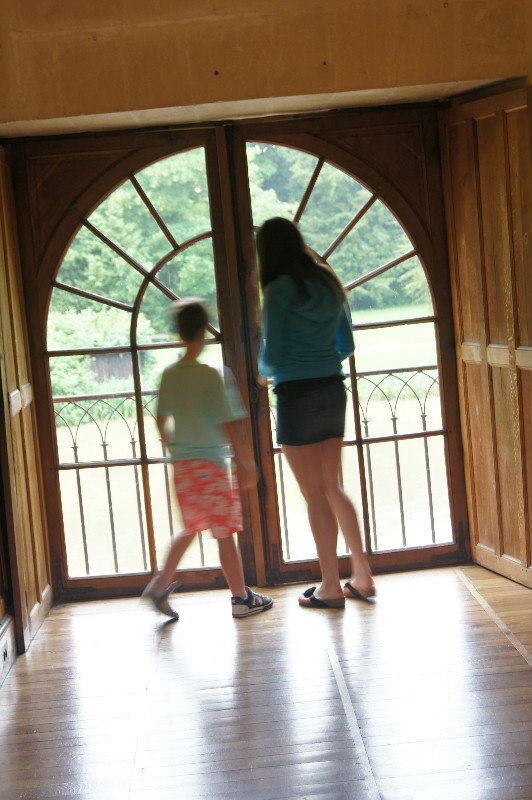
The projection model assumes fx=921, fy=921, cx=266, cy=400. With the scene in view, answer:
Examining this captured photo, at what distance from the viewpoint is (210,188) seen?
4.06 meters

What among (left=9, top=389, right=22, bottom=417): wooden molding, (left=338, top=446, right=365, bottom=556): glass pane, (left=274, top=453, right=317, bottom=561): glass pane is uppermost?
(left=9, top=389, right=22, bottom=417): wooden molding

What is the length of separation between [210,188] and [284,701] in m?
2.19

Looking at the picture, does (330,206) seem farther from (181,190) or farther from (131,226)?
(131,226)

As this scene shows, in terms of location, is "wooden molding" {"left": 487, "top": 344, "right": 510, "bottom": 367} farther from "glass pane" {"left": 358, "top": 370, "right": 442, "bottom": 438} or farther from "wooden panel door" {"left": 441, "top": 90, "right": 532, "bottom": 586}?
"glass pane" {"left": 358, "top": 370, "right": 442, "bottom": 438}

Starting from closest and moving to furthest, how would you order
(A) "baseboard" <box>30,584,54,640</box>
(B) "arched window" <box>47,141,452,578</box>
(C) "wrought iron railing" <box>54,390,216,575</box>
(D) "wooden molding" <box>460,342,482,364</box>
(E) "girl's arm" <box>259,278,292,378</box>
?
(E) "girl's arm" <box>259,278,292,378</box>
(A) "baseboard" <box>30,584,54,640</box>
(D) "wooden molding" <box>460,342,482,364</box>
(B) "arched window" <box>47,141,452,578</box>
(C) "wrought iron railing" <box>54,390,216,575</box>

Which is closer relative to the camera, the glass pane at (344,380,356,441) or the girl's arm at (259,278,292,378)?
the girl's arm at (259,278,292,378)

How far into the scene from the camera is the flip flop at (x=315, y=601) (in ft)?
12.7

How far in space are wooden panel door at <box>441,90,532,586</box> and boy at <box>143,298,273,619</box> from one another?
3.58ft

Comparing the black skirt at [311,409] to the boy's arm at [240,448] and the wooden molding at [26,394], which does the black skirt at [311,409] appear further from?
the wooden molding at [26,394]

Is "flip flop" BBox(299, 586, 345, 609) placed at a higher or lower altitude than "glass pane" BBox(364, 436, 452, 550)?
lower

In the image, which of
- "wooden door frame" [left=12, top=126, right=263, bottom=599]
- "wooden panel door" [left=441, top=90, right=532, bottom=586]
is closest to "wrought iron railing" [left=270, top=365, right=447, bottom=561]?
"wooden panel door" [left=441, top=90, right=532, bottom=586]

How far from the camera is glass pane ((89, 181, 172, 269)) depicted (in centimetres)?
409

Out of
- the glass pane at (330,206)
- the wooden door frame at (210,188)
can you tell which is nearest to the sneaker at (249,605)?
the wooden door frame at (210,188)

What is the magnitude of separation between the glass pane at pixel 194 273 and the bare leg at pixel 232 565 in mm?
1001
